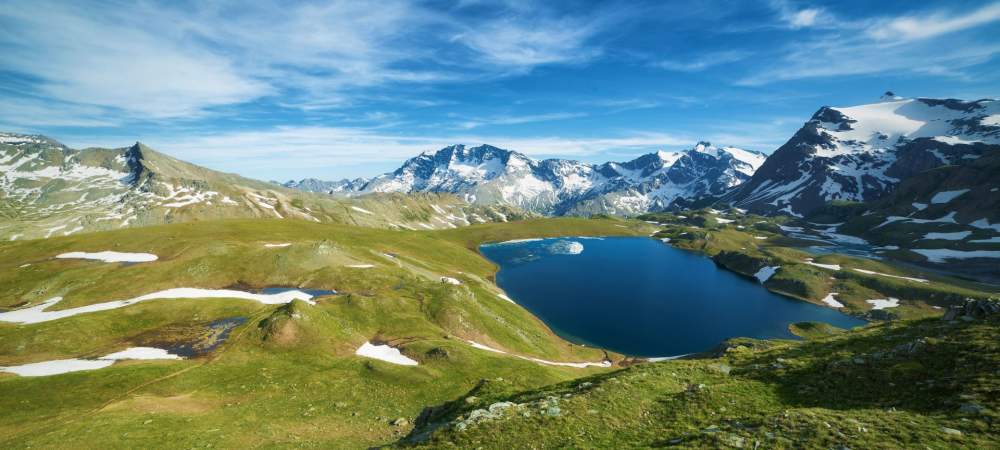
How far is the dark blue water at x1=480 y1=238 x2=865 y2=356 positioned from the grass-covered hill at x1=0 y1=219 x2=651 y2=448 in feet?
65.8

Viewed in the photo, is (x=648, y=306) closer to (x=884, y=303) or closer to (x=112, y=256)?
(x=884, y=303)

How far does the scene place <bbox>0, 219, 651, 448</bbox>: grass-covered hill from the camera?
1304 inches

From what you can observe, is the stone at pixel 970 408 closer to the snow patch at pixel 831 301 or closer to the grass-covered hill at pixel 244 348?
the grass-covered hill at pixel 244 348

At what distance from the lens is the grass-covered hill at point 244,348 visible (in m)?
33.1

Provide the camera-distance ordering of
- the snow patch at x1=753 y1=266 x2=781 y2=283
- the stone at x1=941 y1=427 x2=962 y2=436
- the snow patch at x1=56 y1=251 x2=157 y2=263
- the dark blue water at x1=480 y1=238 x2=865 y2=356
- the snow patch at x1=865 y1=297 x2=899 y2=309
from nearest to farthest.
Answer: the stone at x1=941 y1=427 x2=962 y2=436 < the snow patch at x1=56 y1=251 x2=157 y2=263 < the dark blue water at x1=480 y1=238 x2=865 y2=356 < the snow patch at x1=865 y1=297 x2=899 y2=309 < the snow patch at x1=753 y1=266 x2=781 y2=283

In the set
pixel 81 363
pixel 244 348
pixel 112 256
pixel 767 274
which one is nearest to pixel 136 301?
pixel 81 363

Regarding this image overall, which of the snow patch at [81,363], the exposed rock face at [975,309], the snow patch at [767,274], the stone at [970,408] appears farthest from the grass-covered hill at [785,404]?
the snow patch at [767,274]

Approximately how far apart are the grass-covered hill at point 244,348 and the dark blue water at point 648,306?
65.8 feet

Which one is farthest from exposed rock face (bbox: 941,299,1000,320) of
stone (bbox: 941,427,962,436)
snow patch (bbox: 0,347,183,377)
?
snow patch (bbox: 0,347,183,377)

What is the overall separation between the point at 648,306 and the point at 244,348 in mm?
115149

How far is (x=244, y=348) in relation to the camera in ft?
163

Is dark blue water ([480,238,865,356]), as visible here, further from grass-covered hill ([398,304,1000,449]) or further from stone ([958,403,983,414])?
stone ([958,403,983,414])

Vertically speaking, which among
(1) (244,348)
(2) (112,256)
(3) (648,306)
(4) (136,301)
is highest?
(2) (112,256)

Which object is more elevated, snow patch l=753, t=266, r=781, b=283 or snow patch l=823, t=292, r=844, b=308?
snow patch l=753, t=266, r=781, b=283
